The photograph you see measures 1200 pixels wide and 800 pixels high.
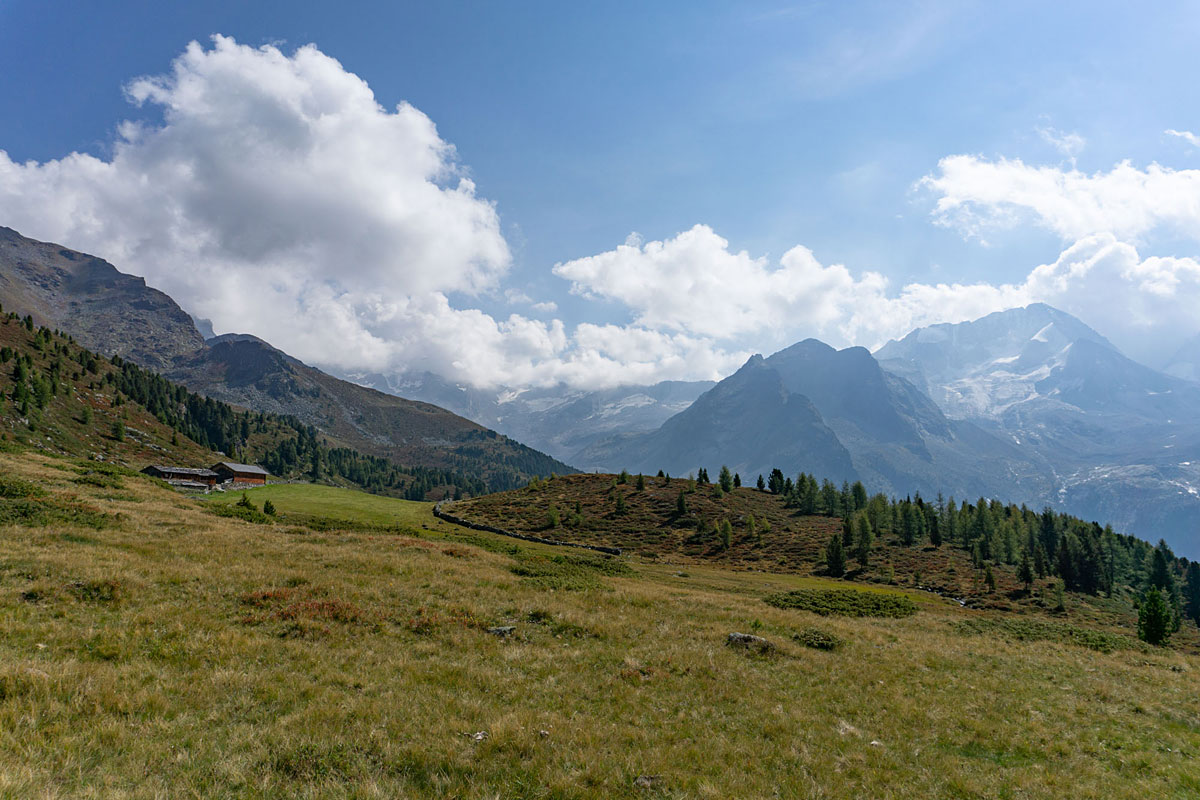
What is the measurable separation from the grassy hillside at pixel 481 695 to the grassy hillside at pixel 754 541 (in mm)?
56335

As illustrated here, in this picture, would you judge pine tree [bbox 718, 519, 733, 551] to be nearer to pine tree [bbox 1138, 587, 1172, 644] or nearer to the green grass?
the green grass

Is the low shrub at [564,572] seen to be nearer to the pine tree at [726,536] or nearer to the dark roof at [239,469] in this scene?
the pine tree at [726,536]

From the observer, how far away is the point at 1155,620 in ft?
137

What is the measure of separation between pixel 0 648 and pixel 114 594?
245 inches

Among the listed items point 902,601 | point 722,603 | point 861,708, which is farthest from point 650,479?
point 861,708

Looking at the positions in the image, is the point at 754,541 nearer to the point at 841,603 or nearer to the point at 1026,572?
the point at 1026,572

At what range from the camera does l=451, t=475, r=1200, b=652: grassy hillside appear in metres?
79.3

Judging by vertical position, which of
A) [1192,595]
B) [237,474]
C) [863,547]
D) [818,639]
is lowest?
[237,474]

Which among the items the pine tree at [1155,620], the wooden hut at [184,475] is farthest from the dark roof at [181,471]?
the pine tree at [1155,620]

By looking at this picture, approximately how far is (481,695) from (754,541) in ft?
309

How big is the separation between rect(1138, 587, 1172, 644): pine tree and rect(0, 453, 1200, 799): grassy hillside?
676 inches

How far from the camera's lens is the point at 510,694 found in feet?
47.9

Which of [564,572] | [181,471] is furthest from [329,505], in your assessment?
[564,572]

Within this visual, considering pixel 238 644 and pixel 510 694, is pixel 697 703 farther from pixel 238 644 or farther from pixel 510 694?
pixel 238 644
